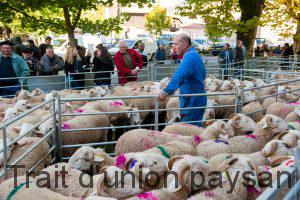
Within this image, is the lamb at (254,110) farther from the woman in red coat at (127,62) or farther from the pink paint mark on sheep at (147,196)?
the pink paint mark on sheep at (147,196)

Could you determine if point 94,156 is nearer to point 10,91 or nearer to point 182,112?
point 182,112

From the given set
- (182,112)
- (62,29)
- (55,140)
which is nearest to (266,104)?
(182,112)

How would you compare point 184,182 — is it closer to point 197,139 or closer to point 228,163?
point 228,163

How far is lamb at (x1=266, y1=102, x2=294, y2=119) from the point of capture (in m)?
6.55

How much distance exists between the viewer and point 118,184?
10.6ft

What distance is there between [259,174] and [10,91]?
250 inches

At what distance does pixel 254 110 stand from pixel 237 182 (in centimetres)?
398

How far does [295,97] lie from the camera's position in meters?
7.98

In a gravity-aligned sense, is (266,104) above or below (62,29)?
below

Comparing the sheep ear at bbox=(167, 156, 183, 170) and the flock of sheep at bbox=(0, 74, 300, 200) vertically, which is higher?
the sheep ear at bbox=(167, 156, 183, 170)

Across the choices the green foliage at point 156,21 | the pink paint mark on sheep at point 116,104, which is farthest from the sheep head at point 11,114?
the green foliage at point 156,21

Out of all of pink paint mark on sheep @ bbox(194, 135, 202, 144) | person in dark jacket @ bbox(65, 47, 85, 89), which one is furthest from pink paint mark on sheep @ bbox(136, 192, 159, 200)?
person in dark jacket @ bbox(65, 47, 85, 89)

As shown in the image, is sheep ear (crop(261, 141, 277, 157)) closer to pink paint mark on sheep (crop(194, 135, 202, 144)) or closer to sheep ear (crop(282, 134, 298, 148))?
sheep ear (crop(282, 134, 298, 148))

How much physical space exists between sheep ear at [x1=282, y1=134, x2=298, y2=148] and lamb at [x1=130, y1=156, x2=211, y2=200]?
52.1 inches
